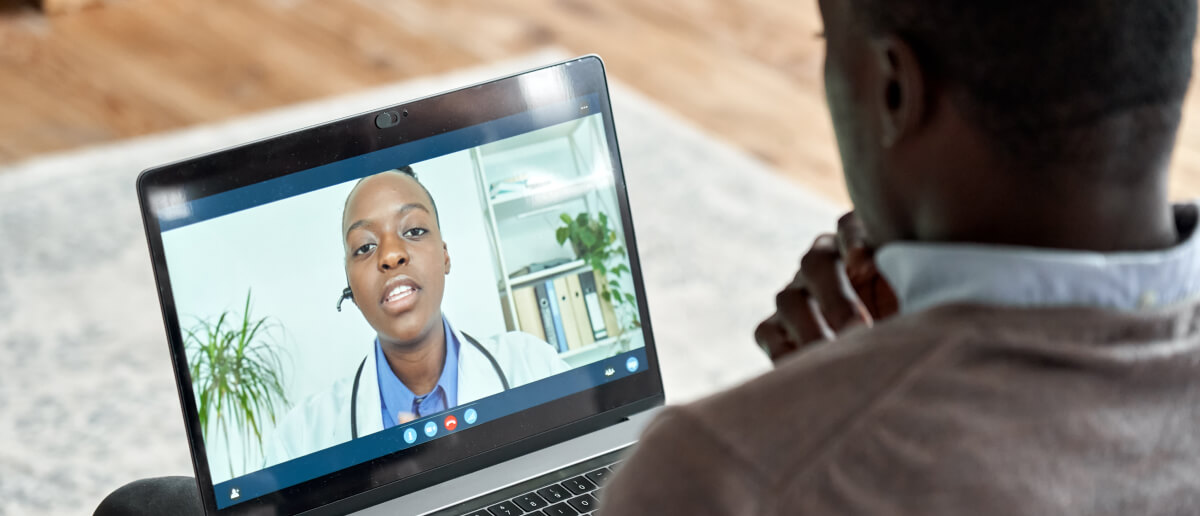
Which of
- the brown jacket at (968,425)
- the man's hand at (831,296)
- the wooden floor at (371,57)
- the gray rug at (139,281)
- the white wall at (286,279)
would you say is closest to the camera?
the brown jacket at (968,425)

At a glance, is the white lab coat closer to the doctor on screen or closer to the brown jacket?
the doctor on screen

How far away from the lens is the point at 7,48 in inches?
105

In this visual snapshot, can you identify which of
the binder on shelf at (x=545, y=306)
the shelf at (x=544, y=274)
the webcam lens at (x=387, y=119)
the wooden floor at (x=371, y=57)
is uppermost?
the wooden floor at (x=371, y=57)

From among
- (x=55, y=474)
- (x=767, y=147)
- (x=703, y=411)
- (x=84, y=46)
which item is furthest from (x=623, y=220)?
(x=84, y=46)

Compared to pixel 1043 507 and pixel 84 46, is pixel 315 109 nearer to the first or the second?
pixel 84 46

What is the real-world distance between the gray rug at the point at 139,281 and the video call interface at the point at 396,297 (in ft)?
2.15

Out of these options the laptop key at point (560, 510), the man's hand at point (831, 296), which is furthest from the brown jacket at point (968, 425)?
the laptop key at point (560, 510)

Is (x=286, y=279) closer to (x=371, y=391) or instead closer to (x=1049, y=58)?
(x=371, y=391)

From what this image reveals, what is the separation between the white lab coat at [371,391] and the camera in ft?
2.73

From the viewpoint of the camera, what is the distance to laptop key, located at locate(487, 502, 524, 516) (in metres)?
0.85

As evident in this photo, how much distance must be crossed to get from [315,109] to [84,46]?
2.09 feet

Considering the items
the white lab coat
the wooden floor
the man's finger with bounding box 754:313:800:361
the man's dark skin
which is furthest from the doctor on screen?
the wooden floor

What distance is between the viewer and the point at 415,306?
86cm

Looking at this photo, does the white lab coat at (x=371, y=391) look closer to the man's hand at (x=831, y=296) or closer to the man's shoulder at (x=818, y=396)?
the man's hand at (x=831, y=296)
